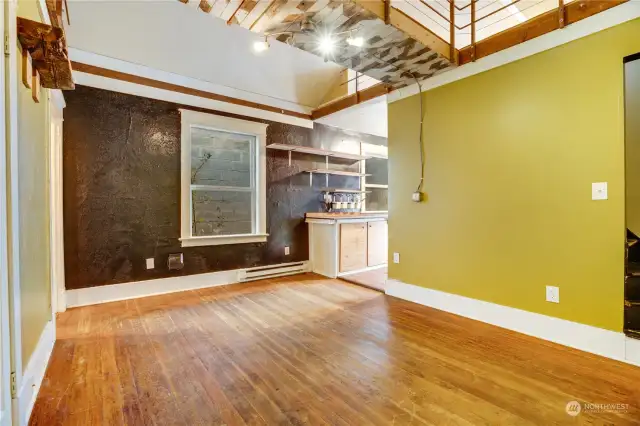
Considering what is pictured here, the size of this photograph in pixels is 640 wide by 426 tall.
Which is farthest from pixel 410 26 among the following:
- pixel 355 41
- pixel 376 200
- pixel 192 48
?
pixel 376 200

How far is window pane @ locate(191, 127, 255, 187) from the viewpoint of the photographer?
4.24 m

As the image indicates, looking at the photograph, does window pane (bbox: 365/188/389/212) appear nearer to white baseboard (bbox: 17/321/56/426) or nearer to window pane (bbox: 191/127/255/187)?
window pane (bbox: 191/127/255/187)

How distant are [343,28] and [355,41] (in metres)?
0.19

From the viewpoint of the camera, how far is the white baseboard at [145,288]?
3180 millimetres

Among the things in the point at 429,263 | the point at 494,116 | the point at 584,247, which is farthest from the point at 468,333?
the point at 494,116

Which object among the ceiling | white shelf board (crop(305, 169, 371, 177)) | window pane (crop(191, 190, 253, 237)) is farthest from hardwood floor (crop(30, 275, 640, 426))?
the ceiling

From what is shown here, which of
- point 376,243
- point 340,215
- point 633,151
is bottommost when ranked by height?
point 376,243

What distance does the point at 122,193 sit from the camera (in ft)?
11.2

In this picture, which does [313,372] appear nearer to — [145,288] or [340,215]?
[145,288]

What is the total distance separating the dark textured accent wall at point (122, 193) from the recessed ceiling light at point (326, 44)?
82.1 inches

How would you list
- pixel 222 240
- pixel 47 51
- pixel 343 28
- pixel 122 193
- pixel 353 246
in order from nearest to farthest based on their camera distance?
1. pixel 47 51
2. pixel 343 28
3. pixel 122 193
4. pixel 222 240
5. pixel 353 246

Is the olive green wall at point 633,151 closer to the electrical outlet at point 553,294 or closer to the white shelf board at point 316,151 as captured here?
the electrical outlet at point 553,294

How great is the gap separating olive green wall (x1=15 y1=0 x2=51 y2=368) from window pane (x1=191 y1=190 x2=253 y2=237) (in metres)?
2.07

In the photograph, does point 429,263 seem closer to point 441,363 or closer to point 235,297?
point 441,363
